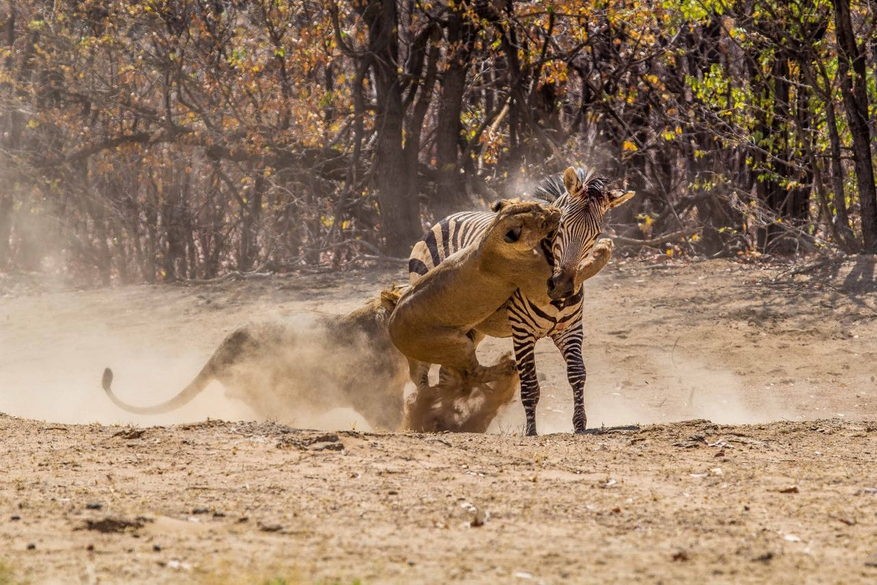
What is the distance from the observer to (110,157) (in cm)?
2044

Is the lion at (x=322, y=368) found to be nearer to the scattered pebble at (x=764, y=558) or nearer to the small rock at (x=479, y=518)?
the small rock at (x=479, y=518)

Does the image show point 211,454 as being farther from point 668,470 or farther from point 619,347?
point 619,347

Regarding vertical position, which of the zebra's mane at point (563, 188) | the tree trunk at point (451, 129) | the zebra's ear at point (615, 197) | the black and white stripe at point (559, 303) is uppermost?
the tree trunk at point (451, 129)

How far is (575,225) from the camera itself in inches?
279

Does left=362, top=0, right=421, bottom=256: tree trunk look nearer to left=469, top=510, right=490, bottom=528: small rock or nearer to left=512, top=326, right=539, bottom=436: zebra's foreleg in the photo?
left=512, top=326, right=539, bottom=436: zebra's foreleg

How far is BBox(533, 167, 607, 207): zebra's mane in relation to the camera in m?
7.45

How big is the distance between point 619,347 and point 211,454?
20.4 feet

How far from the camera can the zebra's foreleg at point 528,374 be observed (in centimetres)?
784

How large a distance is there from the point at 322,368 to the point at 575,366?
78.2 inches

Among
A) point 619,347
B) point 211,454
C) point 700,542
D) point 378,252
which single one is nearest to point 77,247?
point 378,252

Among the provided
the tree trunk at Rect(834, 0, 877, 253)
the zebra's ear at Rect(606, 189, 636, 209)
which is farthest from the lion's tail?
the tree trunk at Rect(834, 0, 877, 253)

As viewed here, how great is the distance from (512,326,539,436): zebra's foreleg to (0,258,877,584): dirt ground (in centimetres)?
74

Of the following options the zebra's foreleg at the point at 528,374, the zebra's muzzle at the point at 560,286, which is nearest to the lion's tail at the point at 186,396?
the zebra's foreleg at the point at 528,374

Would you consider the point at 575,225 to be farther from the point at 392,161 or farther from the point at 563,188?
the point at 392,161
